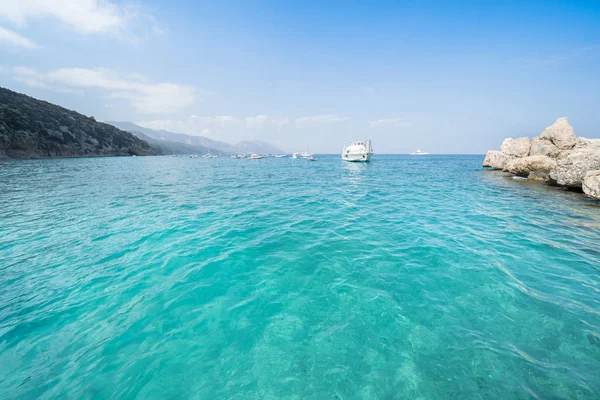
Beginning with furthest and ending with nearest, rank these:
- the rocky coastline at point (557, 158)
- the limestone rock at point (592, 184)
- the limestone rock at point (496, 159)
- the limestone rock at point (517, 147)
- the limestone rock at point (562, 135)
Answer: the limestone rock at point (496, 159) → the limestone rock at point (517, 147) → the limestone rock at point (562, 135) → the rocky coastline at point (557, 158) → the limestone rock at point (592, 184)

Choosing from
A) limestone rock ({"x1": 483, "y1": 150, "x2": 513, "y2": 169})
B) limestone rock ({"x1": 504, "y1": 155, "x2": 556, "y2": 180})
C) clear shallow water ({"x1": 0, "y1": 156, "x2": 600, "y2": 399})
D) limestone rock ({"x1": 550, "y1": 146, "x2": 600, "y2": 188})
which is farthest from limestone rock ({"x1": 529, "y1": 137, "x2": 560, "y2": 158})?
clear shallow water ({"x1": 0, "y1": 156, "x2": 600, "y2": 399})

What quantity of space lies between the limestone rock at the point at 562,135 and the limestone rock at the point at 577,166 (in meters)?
10.4

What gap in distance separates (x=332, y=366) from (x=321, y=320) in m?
1.19

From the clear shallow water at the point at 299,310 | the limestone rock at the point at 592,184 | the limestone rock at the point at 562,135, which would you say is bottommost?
the clear shallow water at the point at 299,310

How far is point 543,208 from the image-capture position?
1515 cm

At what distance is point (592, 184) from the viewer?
17156mm

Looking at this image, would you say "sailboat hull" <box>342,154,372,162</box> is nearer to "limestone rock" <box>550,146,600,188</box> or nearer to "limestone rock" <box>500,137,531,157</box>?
"limestone rock" <box>500,137,531,157</box>

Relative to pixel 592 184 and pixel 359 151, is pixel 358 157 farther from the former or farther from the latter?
pixel 592 184

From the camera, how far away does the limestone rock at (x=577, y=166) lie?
18.4 m

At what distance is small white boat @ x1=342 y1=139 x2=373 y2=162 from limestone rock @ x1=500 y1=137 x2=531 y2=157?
31497mm

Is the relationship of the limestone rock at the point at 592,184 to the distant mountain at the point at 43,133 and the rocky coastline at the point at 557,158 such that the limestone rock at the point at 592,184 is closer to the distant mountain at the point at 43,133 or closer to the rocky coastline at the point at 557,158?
the rocky coastline at the point at 557,158

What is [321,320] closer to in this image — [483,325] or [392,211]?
[483,325]

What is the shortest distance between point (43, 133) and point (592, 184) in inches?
Result: 4859

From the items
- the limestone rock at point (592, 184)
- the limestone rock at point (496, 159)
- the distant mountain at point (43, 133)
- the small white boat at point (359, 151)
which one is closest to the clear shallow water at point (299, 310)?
the limestone rock at point (592, 184)
